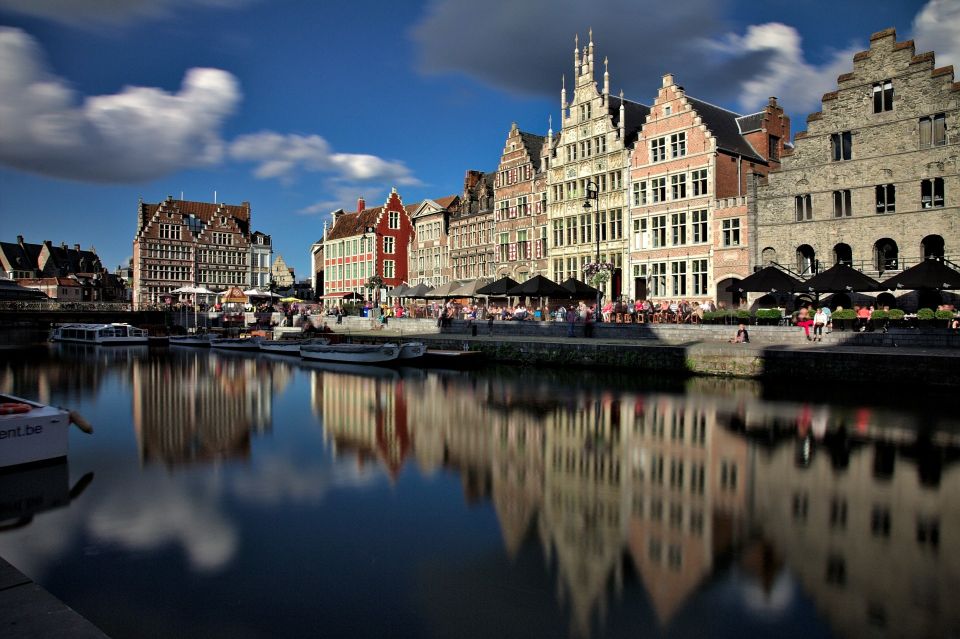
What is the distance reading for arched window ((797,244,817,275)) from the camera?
31122mm

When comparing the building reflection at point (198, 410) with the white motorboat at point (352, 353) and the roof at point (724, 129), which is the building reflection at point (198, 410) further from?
the roof at point (724, 129)

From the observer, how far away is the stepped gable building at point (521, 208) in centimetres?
4528

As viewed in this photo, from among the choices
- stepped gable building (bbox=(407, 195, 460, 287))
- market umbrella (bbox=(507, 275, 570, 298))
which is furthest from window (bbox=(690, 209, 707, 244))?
stepped gable building (bbox=(407, 195, 460, 287))

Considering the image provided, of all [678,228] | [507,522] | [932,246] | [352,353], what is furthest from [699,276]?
[507,522]

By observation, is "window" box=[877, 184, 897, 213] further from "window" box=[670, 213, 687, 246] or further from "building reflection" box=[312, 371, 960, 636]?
"building reflection" box=[312, 371, 960, 636]

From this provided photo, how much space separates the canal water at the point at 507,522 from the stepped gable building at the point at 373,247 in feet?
153

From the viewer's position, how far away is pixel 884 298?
27766 mm

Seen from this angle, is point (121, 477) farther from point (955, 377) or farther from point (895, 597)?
point (955, 377)

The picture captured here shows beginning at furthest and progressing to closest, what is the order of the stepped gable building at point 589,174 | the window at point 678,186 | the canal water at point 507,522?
the stepped gable building at point 589,174 → the window at point 678,186 → the canal water at point 507,522

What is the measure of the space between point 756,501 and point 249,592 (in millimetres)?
6619

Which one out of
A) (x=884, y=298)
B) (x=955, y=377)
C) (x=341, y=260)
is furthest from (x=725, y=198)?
(x=341, y=260)

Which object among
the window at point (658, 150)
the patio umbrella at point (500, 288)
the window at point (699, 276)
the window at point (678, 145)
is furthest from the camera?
the window at point (658, 150)

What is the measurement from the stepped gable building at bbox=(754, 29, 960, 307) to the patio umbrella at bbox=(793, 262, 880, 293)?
15.7 feet

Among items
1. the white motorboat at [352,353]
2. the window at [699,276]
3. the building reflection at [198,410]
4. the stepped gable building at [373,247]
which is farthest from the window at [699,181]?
the stepped gable building at [373,247]
